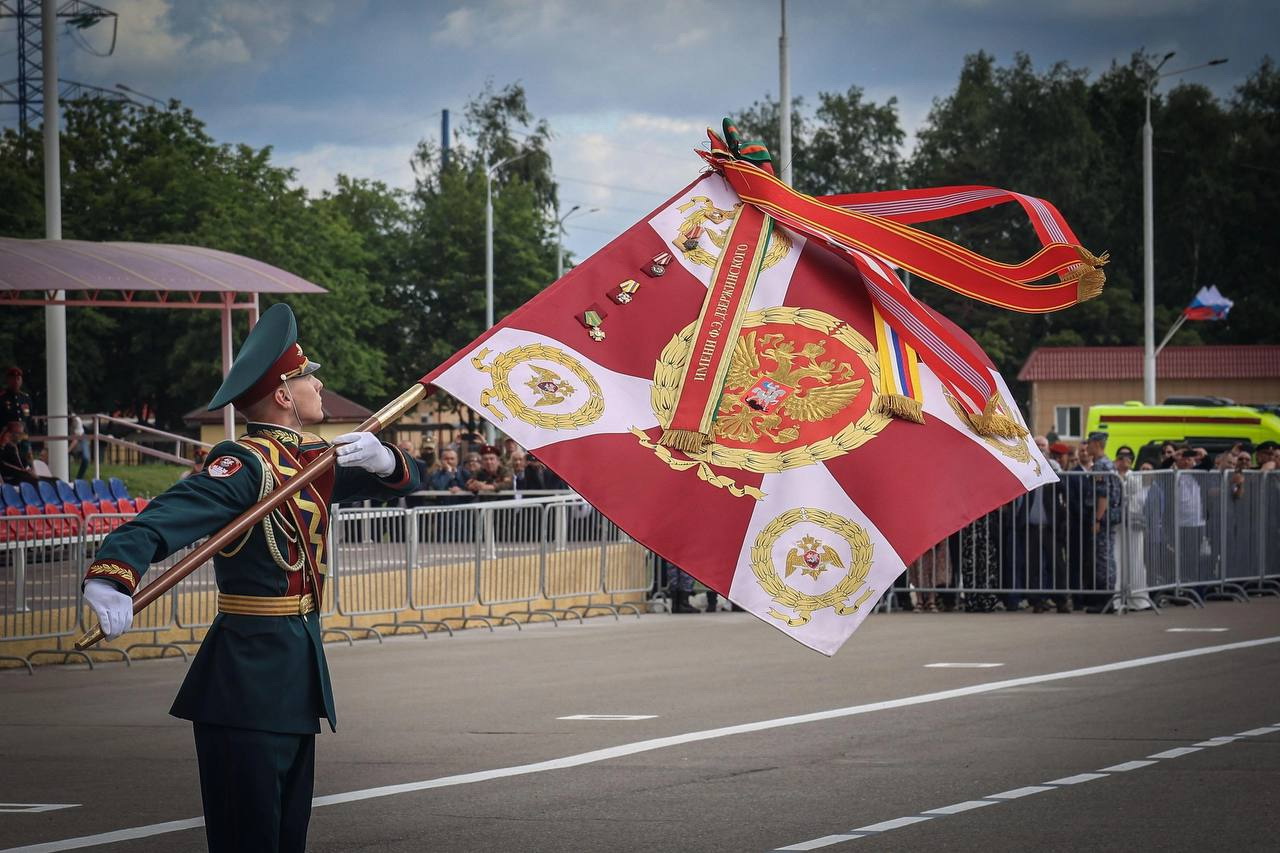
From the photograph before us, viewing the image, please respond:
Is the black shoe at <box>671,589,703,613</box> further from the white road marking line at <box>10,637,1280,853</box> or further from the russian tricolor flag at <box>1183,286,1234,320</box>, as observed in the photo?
the russian tricolor flag at <box>1183,286,1234,320</box>

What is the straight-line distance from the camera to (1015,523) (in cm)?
2017

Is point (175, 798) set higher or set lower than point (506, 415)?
lower

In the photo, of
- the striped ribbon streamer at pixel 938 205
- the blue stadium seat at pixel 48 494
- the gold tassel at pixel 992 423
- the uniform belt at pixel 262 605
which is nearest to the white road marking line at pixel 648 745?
the uniform belt at pixel 262 605

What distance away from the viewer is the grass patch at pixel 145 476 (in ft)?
133

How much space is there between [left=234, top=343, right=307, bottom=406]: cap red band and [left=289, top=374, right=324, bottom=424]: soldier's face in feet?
0.12

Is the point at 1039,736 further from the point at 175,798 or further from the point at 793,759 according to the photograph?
the point at 175,798

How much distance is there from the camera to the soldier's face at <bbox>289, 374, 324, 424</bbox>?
5984 millimetres

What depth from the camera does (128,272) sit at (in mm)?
23734

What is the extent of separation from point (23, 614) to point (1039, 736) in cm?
862

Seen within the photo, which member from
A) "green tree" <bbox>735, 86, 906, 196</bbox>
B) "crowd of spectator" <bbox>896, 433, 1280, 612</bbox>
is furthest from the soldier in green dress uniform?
"green tree" <bbox>735, 86, 906, 196</bbox>

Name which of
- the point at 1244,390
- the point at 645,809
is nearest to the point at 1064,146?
the point at 1244,390

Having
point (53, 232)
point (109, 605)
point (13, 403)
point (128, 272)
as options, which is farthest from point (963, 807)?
point (53, 232)

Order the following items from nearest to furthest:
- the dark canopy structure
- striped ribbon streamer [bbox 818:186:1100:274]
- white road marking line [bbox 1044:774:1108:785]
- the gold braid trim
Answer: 1. the gold braid trim
2. striped ribbon streamer [bbox 818:186:1100:274]
3. white road marking line [bbox 1044:774:1108:785]
4. the dark canopy structure

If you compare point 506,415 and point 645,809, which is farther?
point 645,809
